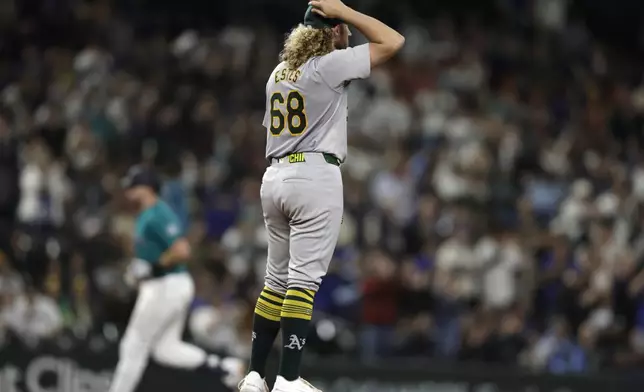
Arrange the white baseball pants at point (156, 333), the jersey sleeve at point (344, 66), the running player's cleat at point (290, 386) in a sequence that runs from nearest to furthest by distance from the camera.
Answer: the jersey sleeve at point (344, 66) < the running player's cleat at point (290, 386) < the white baseball pants at point (156, 333)

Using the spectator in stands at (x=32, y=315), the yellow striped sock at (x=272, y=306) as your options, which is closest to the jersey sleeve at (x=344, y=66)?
the yellow striped sock at (x=272, y=306)

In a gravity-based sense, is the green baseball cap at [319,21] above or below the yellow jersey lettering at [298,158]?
above

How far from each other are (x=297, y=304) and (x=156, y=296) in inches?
175

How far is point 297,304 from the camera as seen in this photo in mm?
8008

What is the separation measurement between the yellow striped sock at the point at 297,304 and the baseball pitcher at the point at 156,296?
163 inches

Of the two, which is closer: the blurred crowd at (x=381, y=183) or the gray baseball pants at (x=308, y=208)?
the gray baseball pants at (x=308, y=208)

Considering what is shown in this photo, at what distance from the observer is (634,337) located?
14.9 meters

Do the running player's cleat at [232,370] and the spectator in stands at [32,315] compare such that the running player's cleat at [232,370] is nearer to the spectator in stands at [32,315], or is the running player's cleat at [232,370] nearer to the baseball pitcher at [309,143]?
the spectator in stands at [32,315]

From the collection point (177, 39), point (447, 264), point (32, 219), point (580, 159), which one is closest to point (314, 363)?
point (447, 264)

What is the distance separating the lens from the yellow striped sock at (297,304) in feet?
26.2

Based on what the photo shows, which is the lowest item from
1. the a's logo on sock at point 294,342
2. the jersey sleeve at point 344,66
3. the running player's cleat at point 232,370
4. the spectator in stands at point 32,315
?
the spectator in stands at point 32,315

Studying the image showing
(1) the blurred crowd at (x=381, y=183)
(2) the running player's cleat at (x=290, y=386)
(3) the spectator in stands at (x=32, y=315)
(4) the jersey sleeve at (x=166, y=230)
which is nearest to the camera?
(2) the running player's cleat at (x=290, y=386)

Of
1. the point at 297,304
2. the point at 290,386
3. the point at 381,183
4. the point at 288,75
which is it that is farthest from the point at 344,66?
the point at 381,183

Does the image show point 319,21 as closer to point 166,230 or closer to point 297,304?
point 297,304
